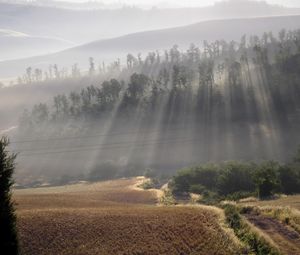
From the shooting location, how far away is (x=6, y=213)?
90.4 ft

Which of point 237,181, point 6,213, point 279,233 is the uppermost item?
point 6,213

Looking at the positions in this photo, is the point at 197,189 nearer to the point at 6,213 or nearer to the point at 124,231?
the point at 124,231

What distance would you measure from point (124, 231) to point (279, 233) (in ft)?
44.4

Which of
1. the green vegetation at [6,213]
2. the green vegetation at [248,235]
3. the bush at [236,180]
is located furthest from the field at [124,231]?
the bush at [236,180]

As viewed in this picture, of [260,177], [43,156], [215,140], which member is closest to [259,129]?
[215,140]

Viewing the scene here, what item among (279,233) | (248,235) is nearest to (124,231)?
(248,235)

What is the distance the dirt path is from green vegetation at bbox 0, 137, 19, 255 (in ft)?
66.9

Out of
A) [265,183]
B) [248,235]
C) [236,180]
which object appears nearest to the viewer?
[248,235]

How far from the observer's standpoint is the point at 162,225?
3800 centimetres

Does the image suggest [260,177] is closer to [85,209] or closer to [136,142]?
[85,209]

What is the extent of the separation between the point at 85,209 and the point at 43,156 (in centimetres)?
14322

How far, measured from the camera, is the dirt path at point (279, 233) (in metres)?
36.0

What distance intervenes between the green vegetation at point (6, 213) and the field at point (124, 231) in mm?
7082

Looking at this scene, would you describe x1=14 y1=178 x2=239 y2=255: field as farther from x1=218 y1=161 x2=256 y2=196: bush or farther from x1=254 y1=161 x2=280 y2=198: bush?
x1=218 y1=161 x2=256 y2=196: bush
